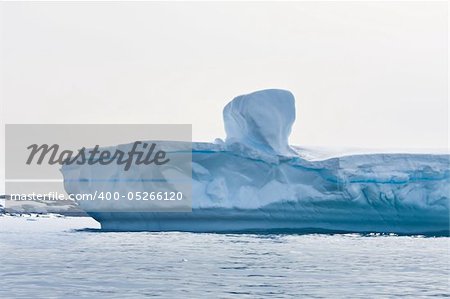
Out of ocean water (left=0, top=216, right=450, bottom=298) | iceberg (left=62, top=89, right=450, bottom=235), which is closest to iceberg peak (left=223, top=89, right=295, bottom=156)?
iceberg (left=62, top=89, right=450, bottom=235)

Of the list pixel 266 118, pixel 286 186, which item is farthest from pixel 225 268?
pixel 266 118

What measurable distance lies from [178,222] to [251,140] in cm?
378

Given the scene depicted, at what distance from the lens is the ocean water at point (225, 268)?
13.1 meters

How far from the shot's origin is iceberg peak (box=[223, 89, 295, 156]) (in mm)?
27859

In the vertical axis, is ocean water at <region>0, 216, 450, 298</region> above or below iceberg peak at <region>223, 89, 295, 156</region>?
below

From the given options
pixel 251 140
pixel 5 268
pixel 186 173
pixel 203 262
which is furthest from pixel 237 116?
pixel 5 268

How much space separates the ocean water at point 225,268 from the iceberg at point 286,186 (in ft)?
7.56

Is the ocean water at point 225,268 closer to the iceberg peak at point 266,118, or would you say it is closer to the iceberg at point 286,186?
→ the iceberg at point 286,186

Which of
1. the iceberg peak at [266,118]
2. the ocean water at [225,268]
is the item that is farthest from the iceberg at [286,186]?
the ocean water at [225,268]

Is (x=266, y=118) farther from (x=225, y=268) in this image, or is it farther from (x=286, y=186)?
(x=225, y=268)

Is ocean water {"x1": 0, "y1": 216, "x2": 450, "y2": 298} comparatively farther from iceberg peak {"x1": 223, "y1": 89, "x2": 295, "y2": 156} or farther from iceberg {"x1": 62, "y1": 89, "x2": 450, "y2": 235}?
iceberg peak {"x1": 223, "y1": 89, "x2": 295, "y2": 156}

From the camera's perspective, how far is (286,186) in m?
27.0

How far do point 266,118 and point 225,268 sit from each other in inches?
475

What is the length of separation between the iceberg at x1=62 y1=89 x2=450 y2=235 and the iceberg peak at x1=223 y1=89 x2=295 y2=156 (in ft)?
0.11
